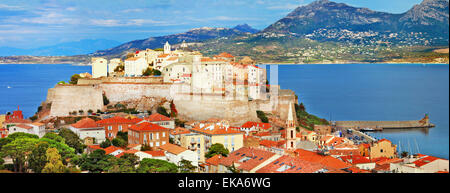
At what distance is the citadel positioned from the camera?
13.9 metres

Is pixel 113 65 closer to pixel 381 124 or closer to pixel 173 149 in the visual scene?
pixel 173 149

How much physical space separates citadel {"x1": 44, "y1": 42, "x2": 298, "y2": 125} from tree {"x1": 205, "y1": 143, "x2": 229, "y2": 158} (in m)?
3.66

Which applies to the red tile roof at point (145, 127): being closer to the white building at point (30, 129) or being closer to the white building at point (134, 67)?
the white building at point (30, 129)

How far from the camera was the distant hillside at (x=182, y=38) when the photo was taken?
22.9 m

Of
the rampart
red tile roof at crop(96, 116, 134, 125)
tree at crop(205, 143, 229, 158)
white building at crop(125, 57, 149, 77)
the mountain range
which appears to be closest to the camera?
tree at crop(205, 143, 229, 158)

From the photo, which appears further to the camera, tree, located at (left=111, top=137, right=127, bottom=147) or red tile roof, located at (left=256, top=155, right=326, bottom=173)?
tree, located at (left=111, top=137, right=127, bottom=147)

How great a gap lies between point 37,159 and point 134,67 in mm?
9257

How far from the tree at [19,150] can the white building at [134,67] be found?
7.61m

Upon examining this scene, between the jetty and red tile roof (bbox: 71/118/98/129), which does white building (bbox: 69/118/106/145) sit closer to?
red tile roof (bbox: 71/118/98/129)

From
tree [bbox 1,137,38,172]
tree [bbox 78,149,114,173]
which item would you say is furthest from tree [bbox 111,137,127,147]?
tree [bbox 78,149,114,173]

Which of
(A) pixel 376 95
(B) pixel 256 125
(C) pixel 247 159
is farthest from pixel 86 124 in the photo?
(A) pixel 376 95

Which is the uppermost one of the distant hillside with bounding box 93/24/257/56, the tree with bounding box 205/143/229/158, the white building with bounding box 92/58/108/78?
the distant hillside with bounding box 93/24/257/56

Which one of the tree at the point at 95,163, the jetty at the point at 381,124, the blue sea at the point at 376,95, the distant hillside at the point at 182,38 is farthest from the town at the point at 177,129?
the distant hillside at the point at 182,38
